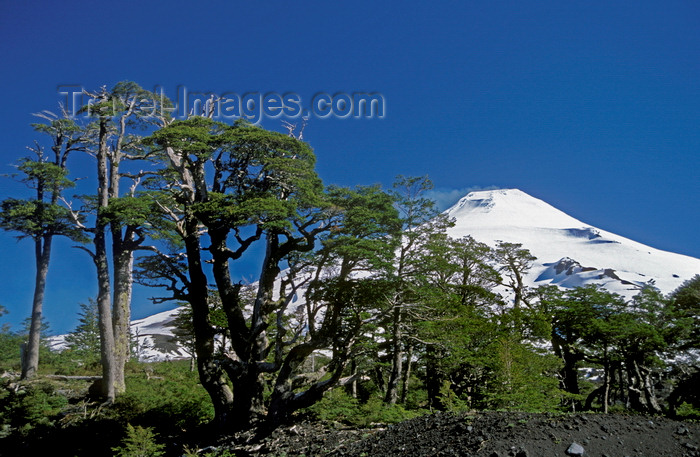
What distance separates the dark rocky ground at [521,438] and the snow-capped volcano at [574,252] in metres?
74.9

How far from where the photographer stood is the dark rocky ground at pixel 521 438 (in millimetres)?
5793

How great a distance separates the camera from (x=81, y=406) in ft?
45.3

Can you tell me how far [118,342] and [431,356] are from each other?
12.3 metres

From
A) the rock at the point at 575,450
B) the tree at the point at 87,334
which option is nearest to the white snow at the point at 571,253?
the tree at the point at 87,334

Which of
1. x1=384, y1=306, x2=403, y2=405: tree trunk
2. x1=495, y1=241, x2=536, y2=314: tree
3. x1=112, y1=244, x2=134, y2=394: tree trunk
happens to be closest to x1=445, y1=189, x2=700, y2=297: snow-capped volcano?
x1=495, y1=241, x2=536, y2=314: tree

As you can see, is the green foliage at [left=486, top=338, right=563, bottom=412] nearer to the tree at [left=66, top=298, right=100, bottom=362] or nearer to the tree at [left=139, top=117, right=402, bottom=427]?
the tree at [left=139, top=117, right=402, bottom=427]

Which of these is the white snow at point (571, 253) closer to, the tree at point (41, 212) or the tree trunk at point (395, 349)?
the tree at point (41, 212)

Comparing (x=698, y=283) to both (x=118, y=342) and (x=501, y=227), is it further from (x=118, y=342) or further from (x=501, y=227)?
(x=501, y=227)

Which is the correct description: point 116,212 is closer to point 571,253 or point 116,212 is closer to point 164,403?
point 164,403

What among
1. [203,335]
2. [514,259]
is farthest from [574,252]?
[203,335]

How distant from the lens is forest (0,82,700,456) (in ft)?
36.2

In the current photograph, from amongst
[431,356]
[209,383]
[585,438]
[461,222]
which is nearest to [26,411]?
[209,383]

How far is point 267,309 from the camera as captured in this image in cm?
1167

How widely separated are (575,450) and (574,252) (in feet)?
471
